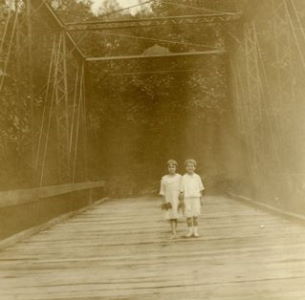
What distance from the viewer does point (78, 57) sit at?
15.2 metres

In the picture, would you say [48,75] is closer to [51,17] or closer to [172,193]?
[51,17]

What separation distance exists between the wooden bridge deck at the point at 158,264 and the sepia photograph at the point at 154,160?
0.06 ft

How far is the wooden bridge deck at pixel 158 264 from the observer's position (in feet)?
11.9

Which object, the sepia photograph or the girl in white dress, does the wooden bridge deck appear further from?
the girl in white dress

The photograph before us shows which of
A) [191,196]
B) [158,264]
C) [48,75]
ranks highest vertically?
[48,75]

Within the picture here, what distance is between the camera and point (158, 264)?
4.70m

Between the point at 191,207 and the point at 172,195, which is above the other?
the point at 172,195

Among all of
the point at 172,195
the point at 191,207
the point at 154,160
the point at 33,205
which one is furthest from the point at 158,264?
the point at 154,160

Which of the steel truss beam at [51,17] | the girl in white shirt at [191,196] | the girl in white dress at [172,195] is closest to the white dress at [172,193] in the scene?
the girl in white dress at [172,195]

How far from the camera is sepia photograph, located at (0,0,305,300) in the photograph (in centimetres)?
430

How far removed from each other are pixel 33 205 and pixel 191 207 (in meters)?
2.61

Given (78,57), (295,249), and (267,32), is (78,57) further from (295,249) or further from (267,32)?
(295,249)

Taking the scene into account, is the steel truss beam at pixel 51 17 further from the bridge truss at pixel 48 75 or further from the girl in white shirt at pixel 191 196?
the girl in white shirt at pixel 191 196

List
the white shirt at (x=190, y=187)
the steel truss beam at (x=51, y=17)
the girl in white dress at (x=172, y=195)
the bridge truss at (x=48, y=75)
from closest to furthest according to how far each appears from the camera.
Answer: the white shirt at (x=190, y=187) → the girl in white dress at (x=172, y=195) → the bridge truss at (x=48, y=75) → the steel truss beam at (x=51, y=17)
